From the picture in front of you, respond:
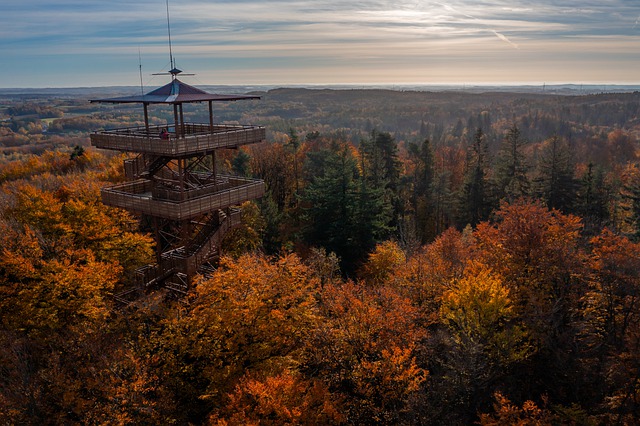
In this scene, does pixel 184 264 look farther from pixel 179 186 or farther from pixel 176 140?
pixel 176 140

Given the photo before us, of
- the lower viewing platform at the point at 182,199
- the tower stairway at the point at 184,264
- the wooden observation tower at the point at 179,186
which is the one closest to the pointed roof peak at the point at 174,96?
the wooden observation tower at the point at 179,186

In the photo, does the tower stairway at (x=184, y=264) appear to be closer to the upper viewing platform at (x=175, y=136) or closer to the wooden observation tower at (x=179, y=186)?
the wooden observation tower at (x=179, y=186)

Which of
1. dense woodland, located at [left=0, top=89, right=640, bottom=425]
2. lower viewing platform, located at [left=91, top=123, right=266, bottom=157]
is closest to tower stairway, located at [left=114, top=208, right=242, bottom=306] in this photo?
dense woodland, located at [left=0, top=89, right=640, bottom=425]

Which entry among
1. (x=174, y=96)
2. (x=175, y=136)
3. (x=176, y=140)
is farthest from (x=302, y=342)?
(x=174, y=96)

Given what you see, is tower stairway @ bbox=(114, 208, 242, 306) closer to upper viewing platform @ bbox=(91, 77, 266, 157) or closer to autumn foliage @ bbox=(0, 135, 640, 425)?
autumn foliage @ bbox=(0, 135, 640, 425)

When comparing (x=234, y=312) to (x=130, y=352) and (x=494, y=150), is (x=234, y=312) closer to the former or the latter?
(x=130, y=352)

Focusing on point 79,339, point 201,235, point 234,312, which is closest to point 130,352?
point 79,339
